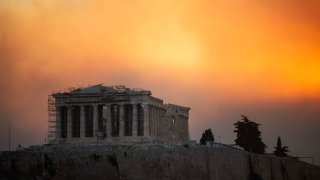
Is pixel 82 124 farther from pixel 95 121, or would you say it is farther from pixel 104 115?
pixel 104 115

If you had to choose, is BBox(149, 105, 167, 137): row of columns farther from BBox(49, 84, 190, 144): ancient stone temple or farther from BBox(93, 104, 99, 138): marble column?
BBox(93, 104, 99, 138): marble column

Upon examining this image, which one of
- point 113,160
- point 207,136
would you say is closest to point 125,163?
point 113,160

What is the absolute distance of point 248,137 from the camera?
350ft

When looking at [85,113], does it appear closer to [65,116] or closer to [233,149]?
[65,116]

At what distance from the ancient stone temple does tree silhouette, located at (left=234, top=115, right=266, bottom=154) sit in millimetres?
13958

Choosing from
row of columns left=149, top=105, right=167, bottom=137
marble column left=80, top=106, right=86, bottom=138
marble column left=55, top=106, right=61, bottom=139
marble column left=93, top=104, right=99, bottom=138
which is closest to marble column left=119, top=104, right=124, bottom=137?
marble column left=93, top=104, right=99, bottom=138

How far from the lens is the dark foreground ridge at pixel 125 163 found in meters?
74.9

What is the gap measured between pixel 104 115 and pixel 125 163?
14.8m

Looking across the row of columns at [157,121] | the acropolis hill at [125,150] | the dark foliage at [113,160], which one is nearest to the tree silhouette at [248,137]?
the acropolis hill at [125,150]

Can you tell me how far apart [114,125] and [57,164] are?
1712 centimetres

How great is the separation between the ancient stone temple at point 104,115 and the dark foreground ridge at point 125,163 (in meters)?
Result: 6.34

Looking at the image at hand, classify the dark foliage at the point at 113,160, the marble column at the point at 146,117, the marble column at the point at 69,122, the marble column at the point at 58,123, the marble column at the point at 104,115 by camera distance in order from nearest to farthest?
the dark foliage at the point at 113,160, the marble column at the point at 146,117, the marble column at the point at 104,115, the marble column at the point at 69,122, the marble column at the point at 58,123

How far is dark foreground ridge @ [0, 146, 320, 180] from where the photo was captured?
74875 millimetres

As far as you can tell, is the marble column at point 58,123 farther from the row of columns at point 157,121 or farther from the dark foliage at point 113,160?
the dark foliage at point 113,160
